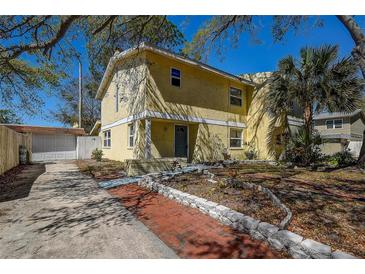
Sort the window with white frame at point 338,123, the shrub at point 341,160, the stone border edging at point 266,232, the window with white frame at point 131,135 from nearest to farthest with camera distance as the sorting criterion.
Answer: the stone border edging at point 266,232
the shrub at point 341,160
the window with white frame at point 131,135
the window with white frame at point 338,123

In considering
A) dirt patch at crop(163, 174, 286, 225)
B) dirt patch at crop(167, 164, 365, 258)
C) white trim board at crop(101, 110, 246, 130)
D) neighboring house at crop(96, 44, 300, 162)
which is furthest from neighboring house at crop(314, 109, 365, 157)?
dirt patch at crop(163, 174, 286, 225)

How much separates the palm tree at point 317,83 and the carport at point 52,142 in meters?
16.8

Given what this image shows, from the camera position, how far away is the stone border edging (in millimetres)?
2627

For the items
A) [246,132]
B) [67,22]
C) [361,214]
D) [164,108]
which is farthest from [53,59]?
[246,132]

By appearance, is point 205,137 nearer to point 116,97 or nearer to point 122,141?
point 122,141

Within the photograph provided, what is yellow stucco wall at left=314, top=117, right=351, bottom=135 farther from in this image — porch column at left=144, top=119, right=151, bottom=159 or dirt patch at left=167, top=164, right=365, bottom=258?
porch column at left=144, top=119, right=151, bottom=159

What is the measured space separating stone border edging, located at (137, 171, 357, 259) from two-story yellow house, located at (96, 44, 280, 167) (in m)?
6.01

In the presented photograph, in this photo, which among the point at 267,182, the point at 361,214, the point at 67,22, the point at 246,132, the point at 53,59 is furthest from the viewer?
the point at 246,132

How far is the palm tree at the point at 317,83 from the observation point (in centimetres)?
1020

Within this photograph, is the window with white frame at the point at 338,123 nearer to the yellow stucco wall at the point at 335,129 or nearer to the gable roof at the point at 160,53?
the yellow stucco wall at the point at 335,129

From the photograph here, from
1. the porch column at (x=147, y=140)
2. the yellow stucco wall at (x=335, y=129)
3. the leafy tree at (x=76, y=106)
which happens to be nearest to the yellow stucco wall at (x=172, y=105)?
the porch column at (x=147, y=140)

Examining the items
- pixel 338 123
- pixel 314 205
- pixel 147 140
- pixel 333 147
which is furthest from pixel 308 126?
pixel 338 123

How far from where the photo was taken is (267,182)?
22.4 ft

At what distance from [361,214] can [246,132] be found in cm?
1180
